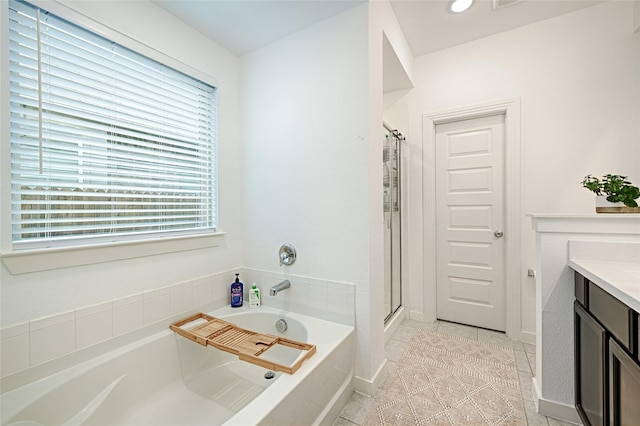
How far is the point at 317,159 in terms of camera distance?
182 cm

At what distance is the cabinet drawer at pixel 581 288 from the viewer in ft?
4.20

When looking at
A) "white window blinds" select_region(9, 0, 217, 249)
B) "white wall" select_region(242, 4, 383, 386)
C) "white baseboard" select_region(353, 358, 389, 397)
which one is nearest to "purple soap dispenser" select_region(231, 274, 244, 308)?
"white wall" select_region(242, 4, 383, 386)

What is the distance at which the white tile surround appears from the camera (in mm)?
1177

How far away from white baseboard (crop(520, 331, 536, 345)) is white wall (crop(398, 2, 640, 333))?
0.05 m

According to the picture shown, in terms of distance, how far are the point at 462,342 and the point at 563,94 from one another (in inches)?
85.7

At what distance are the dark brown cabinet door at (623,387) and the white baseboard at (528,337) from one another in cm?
143

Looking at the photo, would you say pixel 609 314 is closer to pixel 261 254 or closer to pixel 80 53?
pixel 261 254

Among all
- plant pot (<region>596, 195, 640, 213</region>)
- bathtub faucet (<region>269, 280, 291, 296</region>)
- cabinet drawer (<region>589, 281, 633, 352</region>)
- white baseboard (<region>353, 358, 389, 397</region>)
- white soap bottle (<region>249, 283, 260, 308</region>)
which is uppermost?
plant pot (<region>596, 195, 640, 213</region>)

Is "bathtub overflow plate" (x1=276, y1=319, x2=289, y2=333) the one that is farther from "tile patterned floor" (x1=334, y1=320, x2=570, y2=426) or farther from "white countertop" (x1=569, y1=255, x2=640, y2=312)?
"white countertop" (x1=569, y1=255, x2=640, y2=312)

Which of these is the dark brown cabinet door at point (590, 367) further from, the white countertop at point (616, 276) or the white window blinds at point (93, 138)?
the white window blinds at point (93, 138)

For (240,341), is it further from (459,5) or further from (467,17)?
(467,17)

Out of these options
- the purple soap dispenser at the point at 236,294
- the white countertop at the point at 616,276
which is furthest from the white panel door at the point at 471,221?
the purple soap dispenser at the point at 236,294

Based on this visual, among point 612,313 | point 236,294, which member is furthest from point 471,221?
point 236,294

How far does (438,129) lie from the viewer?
8.85ft
